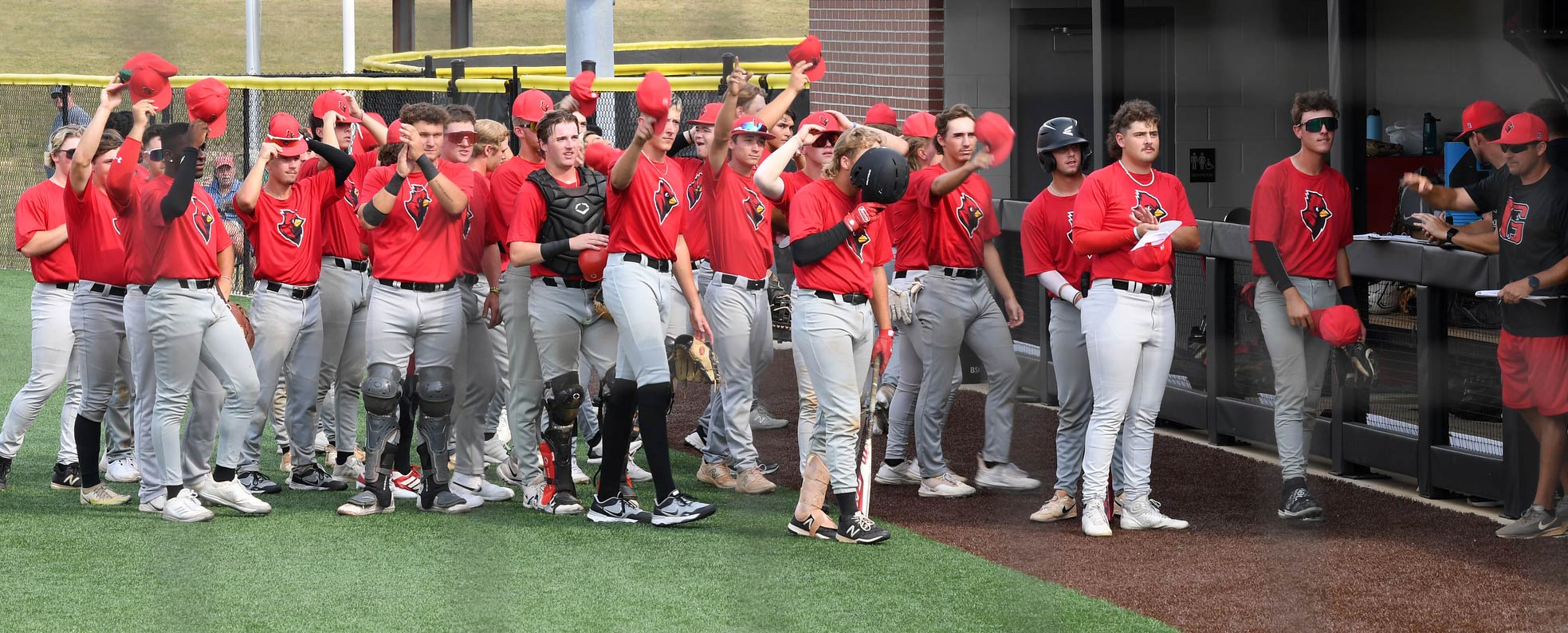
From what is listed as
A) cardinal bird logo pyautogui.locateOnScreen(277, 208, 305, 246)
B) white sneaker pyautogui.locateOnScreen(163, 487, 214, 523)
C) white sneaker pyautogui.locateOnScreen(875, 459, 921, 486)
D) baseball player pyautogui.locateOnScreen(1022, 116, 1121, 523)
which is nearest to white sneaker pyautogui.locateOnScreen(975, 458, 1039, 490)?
white sneaker pyautogui.locateOnScreen(875, 459, 921, 486)

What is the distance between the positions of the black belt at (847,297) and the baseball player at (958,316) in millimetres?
802

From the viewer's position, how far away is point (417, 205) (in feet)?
17.2

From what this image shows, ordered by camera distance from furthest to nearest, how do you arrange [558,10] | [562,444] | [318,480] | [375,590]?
[318,480]
[562,444]
[375,590]
[558,10]

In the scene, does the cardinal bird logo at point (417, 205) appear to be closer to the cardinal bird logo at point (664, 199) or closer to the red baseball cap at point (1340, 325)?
the cardinal bird logo at point (664, 199)

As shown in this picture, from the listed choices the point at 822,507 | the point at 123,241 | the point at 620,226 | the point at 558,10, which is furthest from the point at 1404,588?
the point at 123,241

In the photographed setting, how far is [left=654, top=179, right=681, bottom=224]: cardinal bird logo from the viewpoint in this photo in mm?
4969

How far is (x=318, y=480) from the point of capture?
5746 millimetres

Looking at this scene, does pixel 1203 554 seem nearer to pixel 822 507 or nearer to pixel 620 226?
pixel 822 507

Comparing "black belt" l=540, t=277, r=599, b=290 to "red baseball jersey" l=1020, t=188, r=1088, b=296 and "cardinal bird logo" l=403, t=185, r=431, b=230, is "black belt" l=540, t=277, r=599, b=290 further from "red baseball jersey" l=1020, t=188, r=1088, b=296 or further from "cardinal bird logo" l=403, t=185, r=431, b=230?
"red baseball jersey" l=1020, t=188, r=1088, b=296

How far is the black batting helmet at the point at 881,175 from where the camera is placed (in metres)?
4.48

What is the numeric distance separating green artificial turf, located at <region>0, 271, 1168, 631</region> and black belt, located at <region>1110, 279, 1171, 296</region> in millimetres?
955

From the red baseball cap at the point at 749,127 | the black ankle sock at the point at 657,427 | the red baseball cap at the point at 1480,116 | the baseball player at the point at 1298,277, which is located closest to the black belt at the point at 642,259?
the black ankle sock at the point at 657,427

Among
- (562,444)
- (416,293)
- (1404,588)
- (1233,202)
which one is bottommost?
(1404,588)

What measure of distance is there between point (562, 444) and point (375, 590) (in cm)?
121
